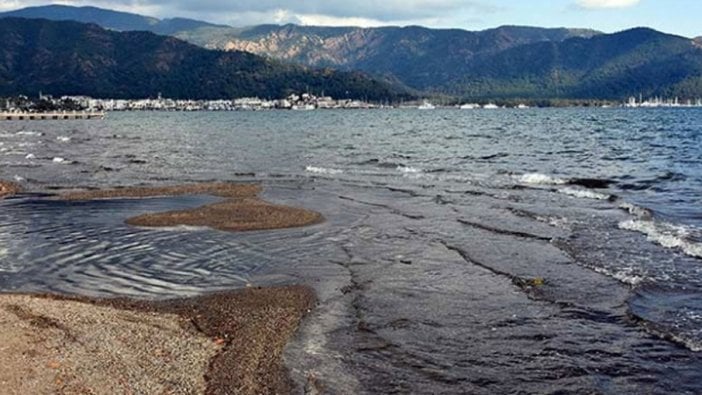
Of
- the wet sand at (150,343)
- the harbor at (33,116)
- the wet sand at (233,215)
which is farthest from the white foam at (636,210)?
the harbor at (33,116)

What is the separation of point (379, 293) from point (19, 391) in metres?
8.35

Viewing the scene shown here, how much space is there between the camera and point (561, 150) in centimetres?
6084

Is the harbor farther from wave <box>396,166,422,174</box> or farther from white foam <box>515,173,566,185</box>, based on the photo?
white foam <box>515,173,566,185</box>

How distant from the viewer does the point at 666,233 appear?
2173cm

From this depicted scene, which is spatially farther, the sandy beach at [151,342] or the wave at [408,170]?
the wave at [408,170]

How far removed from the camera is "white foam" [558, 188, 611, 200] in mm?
31803

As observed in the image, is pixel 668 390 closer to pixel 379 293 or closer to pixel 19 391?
pixel 379 293

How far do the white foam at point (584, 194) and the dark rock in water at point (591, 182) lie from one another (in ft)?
6.95

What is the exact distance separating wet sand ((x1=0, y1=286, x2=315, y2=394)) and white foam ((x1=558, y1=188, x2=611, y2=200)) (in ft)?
68.2

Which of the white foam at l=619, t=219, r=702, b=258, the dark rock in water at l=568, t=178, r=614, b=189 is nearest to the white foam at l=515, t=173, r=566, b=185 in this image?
the dark rock in water at l=568, t=178, r=614, b=189

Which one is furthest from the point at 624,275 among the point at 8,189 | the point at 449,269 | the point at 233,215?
the point at 8,189

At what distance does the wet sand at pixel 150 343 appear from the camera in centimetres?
990

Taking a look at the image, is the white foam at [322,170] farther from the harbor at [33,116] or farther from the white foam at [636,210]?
the harbor at [33,116]

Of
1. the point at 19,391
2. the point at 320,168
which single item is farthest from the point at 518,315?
the point at 320,168
